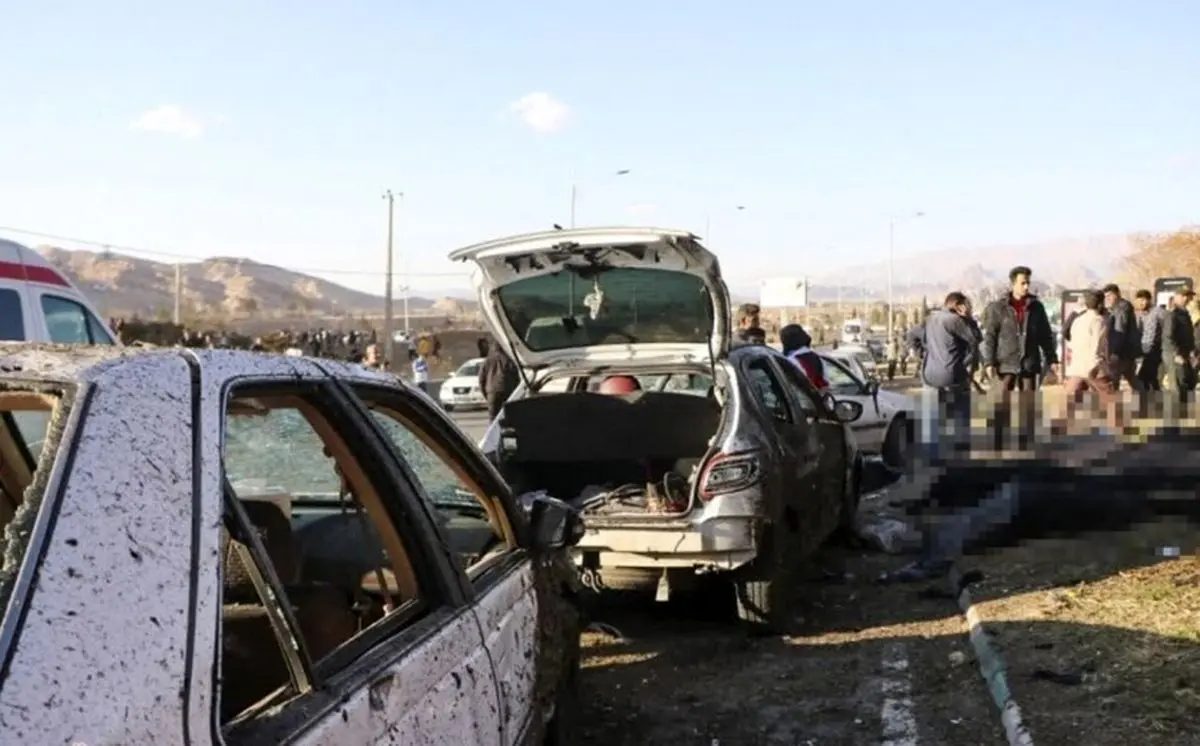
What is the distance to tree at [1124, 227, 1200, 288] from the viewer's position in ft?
162

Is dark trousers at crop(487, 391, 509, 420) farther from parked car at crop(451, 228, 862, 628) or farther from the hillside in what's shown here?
the hillside

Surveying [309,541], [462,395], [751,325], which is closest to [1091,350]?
[751,325]

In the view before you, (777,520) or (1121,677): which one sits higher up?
(777,520)

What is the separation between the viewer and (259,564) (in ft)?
7.09

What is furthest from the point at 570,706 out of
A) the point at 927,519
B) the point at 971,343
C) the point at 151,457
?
the point at 971,343

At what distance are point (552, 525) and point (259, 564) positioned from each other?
156 cm

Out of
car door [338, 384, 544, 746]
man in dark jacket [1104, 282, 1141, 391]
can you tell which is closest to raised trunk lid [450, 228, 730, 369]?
car door [338, 384, 544, 746]

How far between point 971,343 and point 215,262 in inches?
6606

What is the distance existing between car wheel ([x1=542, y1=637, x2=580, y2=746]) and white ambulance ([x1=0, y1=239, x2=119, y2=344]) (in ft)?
19.3

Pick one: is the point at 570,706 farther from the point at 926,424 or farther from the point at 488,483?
the point at 926,424

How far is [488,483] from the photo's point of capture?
3.63 meters

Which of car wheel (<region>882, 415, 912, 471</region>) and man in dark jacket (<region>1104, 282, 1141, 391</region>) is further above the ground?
man in dark jacket (<region>1104, 282, 1141, 391</region>)

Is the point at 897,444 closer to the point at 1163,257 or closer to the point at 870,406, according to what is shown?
the point at 870,406

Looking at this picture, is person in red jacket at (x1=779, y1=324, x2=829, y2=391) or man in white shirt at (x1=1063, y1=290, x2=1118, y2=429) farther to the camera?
man in white shirt at (x1=1063, y1=290, x2=1118, y2=429)
